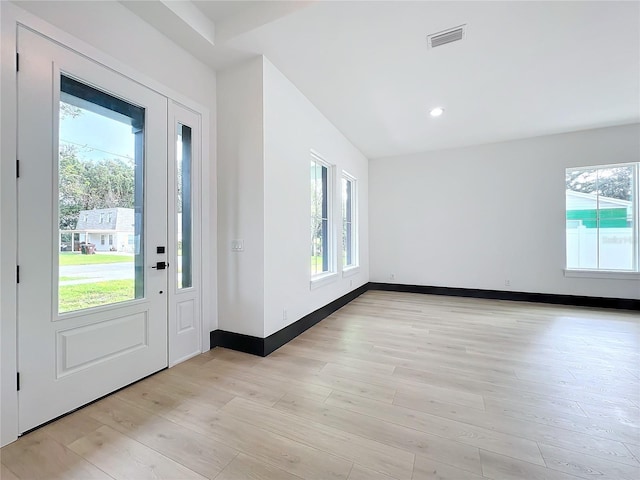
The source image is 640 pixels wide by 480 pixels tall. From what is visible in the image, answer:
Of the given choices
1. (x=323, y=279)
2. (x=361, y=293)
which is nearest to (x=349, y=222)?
(x=361, y=293)

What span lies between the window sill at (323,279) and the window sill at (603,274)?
4211 millimetres

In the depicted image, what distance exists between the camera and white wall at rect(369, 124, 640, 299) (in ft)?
15.5

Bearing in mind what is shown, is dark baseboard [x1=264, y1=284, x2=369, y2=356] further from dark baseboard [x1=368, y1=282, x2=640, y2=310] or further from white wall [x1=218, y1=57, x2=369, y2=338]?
dark baseboard [x1=368, y1=282, x2=640, y2=310]

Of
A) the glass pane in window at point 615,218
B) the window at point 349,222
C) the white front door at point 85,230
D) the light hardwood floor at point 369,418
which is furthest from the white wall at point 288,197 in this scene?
the glass pane in window at point 615,218

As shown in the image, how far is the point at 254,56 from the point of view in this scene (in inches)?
108

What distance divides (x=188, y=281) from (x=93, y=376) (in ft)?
3.32

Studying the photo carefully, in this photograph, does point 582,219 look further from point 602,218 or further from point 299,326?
point 299,326

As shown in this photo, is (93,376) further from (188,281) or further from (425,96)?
(425,96)

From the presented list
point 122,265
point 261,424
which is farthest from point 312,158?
point 261,424

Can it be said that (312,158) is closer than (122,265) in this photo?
No

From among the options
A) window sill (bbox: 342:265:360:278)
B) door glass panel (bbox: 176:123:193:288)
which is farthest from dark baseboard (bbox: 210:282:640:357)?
door glass panel (bbox: 176:123:193:288)

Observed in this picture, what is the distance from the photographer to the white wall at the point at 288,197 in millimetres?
2824

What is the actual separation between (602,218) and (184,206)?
6.65m

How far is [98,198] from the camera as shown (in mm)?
2033
